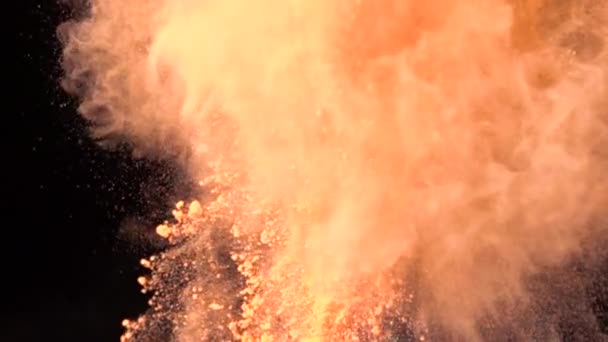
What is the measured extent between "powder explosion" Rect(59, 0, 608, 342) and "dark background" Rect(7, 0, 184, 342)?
75mm

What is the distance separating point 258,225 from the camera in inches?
80.7

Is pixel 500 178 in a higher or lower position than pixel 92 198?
lower

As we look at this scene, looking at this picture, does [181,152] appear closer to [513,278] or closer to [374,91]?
[374,91]

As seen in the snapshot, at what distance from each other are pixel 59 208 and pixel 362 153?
3.65 feet

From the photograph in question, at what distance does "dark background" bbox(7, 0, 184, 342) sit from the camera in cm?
203

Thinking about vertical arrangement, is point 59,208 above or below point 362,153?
above

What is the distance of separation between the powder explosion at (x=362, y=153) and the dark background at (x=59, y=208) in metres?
0.07

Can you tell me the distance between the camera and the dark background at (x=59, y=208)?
2033 mm

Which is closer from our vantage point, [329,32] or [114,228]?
[329,32]

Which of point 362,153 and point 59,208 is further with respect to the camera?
point 59,208

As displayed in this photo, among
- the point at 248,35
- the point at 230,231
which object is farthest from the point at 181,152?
the point at 248,35

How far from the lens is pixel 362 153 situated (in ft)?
6.50

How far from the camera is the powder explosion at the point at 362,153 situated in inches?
76.6

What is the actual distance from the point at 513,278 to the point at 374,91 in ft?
2.75
